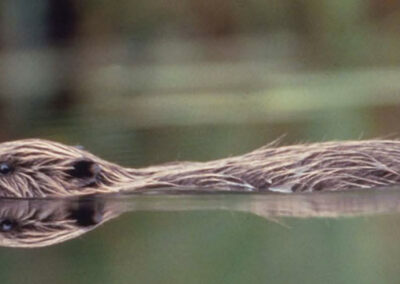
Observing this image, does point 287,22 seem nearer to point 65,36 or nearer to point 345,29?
point 345,29

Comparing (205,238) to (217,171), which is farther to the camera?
(217,171)

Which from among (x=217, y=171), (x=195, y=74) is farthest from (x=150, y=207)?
(x=195, y=74)

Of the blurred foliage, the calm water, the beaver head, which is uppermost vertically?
the blurred foliage

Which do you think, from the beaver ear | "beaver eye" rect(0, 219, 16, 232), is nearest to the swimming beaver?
→ the beaver ear

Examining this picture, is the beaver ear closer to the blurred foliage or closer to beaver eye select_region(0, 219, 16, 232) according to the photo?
the blurred foliage

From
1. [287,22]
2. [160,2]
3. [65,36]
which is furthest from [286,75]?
[65,36]

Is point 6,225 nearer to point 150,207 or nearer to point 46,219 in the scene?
point 46,219

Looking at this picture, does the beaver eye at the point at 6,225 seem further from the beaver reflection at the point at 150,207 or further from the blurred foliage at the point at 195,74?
the blurred foliage at the point at 195,74

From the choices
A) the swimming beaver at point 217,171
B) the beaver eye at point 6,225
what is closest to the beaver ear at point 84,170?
the swimming beaver at point 217,171
